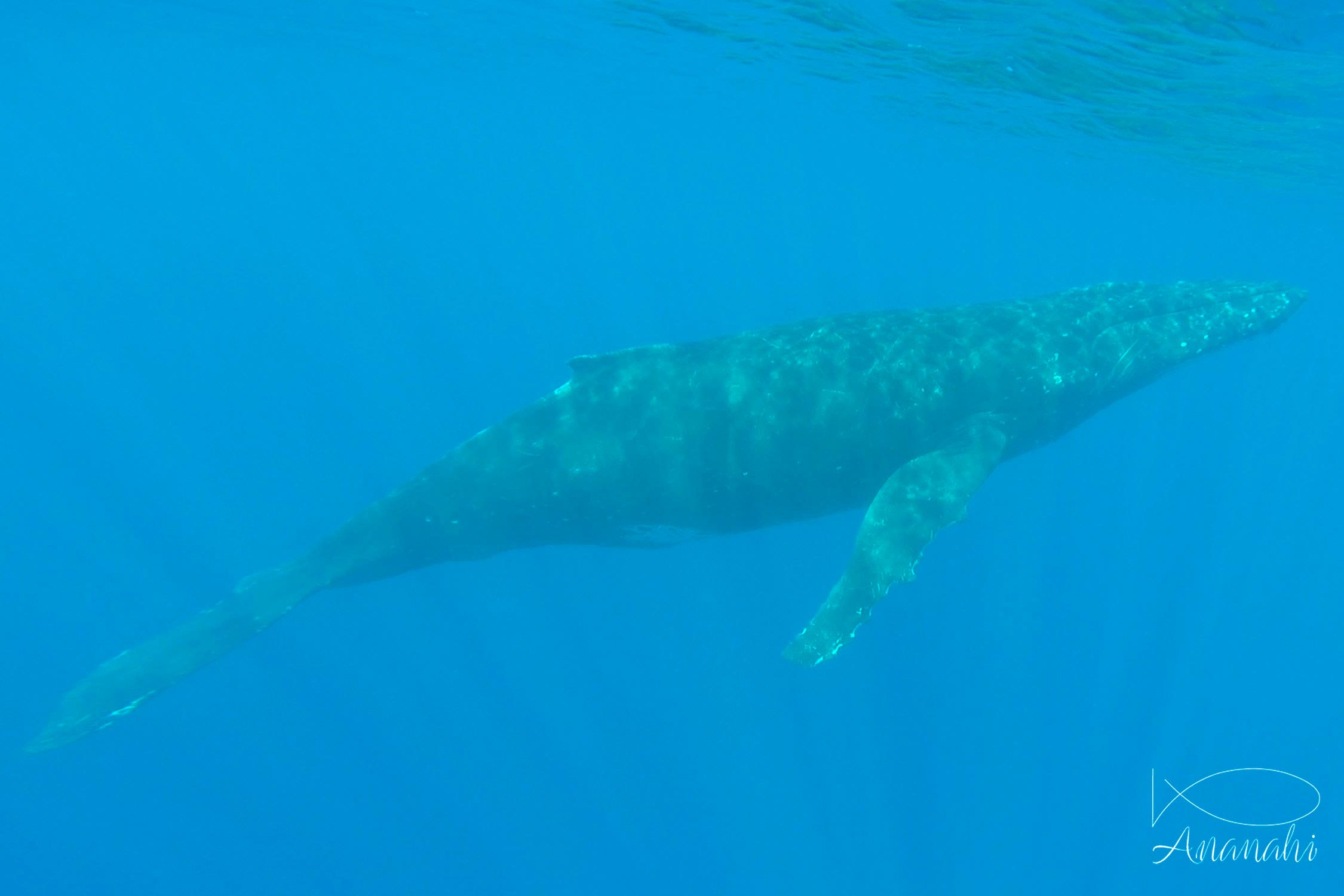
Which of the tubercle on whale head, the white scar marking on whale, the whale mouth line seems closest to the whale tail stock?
the white scar marking on whale

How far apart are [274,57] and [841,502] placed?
→ 50.6 metres

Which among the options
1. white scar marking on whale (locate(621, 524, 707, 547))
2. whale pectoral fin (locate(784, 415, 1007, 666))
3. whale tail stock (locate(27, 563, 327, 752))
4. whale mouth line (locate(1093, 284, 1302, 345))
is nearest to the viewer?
whale pectoral fin (locate(784, 415, 1007, 666))

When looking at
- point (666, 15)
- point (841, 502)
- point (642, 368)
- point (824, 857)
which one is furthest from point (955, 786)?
point (666, 15)

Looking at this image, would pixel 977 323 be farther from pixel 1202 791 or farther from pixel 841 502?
pixel 1202 791

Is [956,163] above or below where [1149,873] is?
above

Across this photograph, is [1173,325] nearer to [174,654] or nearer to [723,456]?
[723,456]

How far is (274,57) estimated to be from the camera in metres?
48.1

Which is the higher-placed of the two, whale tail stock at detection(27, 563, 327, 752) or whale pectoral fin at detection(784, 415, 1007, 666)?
whale pectoral fin at detection(784, 415, 1007, 666)

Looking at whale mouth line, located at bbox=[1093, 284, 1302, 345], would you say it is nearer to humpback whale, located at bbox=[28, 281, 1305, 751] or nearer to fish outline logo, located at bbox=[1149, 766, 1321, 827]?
humpback whale, located at bbox=[28, 281, 1305, 751]

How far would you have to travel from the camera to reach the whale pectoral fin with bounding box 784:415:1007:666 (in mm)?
9312

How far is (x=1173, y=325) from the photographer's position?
1321 centimetres

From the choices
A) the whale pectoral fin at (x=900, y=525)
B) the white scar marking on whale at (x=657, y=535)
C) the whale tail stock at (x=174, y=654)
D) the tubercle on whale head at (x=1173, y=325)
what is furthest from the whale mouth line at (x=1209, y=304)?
the whale tail stock at (x=174, y=654)

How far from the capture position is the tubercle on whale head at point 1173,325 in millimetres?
12648

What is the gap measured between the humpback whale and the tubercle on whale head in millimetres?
286
